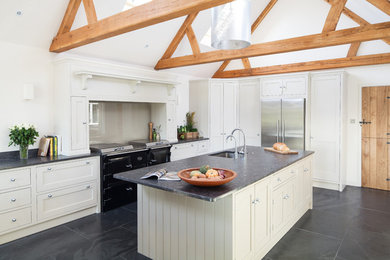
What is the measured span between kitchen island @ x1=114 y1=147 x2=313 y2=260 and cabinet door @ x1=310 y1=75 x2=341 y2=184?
7.67ft

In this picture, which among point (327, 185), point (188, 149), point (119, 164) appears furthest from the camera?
point (188, 149)

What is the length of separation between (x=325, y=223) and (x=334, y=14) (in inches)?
109

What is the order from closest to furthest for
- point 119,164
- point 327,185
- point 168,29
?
point 119,164
point 168,29
point 327,185

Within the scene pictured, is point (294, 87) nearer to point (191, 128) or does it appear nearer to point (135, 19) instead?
point (191, 128)

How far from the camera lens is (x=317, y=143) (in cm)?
543

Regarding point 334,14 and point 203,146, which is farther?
point 203,146

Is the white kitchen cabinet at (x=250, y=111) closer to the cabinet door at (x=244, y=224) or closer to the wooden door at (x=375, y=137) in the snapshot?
the wooden door at (x=375, y=137)

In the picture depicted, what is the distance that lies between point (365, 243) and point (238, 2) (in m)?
2.95

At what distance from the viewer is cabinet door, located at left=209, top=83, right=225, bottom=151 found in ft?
20.5

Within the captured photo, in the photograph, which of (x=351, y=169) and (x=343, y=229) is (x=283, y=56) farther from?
(x=343, y=229)

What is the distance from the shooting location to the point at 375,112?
5.26 m

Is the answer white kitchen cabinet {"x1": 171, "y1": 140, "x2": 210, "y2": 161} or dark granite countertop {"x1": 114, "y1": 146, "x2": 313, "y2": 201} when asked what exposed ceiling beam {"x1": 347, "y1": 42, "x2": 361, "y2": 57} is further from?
white kitchen cabinet {"x1": 171, "y1": 140, "x2": 210, "y2": 161}

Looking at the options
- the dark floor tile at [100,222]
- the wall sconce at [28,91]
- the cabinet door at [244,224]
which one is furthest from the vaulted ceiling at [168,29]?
the cabinet door at [244,224]

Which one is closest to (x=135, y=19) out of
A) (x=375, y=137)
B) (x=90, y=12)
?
(x=90, y=12)
